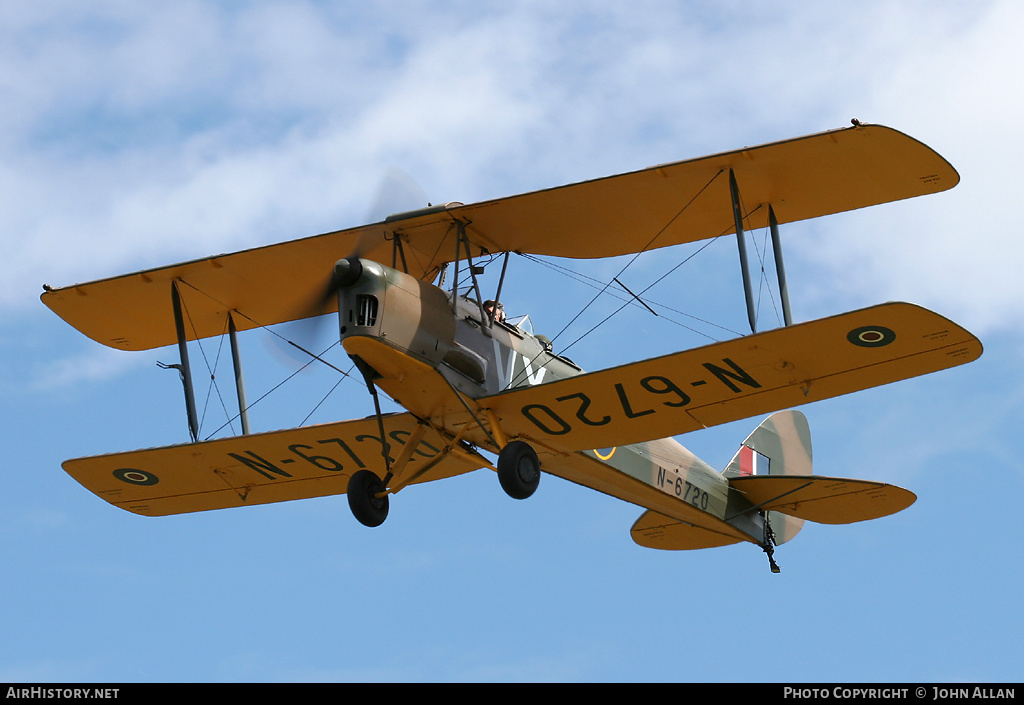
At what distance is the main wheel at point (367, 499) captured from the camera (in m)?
12.7

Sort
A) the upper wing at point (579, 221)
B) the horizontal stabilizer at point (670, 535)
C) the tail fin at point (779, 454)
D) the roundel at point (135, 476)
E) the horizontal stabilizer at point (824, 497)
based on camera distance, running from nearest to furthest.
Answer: the upper wing at point (579, 221), the roundel at point (135, 476), the horizontal stabilizer at point (824, 497), the horizontal stabilizer at point (670, 535), the tail fin at point (779, 454)

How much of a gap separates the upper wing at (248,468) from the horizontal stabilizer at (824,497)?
145 inches

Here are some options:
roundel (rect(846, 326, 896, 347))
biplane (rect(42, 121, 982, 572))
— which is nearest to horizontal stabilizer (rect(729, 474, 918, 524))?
biplane (rect(42, 121, 982, 572))

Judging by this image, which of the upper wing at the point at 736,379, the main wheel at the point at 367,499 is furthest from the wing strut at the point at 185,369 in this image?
the upper wing at the point at 736,379

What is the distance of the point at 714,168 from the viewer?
41.3 feet

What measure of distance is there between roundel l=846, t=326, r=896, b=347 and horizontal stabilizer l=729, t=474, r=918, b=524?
11.6ft

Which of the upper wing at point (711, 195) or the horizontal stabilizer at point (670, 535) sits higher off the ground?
the upper wing at point (711, 195)

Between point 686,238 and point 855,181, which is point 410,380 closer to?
point 686,238

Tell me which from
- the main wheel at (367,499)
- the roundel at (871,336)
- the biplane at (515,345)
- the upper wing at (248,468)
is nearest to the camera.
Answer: the roundel at (871,336)

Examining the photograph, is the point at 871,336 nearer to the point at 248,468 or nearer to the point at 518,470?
the point at 518,470

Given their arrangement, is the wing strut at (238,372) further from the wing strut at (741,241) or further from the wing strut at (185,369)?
the wing strut at (741,241)

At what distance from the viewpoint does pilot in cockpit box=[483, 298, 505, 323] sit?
43.5 feet
